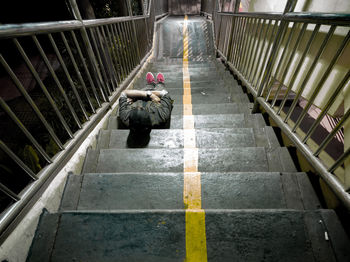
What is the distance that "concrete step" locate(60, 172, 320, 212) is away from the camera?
4.58 ft

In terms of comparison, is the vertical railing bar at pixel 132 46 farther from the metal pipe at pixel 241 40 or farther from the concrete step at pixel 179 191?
the concrete step at pixel 179 191

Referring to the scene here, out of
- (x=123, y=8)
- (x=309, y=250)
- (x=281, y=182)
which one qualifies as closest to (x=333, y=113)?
(x=281, y=182)

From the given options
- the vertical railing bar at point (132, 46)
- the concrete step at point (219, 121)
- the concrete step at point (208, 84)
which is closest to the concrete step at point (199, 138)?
the concrete step at point (219, 121)

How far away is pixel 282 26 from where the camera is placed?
2012 millimetres

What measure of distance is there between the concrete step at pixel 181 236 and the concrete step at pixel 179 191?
202 millimetres

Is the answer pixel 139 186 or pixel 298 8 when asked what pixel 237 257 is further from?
pixel 298 8

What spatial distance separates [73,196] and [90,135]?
2.70 feet

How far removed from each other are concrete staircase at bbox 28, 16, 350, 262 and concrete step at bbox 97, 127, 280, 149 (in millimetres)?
13

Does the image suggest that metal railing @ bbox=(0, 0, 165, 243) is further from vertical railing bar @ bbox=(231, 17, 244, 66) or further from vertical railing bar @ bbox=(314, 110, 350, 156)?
vertical railing bar @ bbox=(231, 17, 244, 66)

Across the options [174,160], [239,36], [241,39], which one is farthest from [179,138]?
[239,36]

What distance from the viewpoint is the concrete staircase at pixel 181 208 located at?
1.09 metres

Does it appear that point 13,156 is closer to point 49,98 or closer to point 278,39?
point 49,98

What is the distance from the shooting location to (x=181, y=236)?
113 centimetres

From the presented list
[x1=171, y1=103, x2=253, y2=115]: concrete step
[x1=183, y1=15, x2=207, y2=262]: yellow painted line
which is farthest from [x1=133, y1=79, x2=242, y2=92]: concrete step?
[x1=183, y1=15, x2=207, y2=262]: yellow painted line
